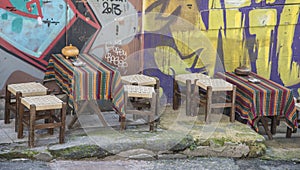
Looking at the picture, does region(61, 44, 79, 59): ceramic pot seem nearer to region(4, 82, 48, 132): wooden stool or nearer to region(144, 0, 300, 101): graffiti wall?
region(4, 82, 48, 132): wooden stool

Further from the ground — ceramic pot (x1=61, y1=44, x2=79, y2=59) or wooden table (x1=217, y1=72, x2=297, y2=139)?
ceramic pot (x1=61, y1=44, x2=79, y2=59)

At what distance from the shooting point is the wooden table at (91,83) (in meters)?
7.96

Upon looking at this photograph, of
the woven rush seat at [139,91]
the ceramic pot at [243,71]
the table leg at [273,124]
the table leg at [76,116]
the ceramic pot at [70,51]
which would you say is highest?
the ceramic pot at [70,51]

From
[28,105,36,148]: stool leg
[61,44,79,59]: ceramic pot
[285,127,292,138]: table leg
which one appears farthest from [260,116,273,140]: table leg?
[28,105,36,148]: stool leg

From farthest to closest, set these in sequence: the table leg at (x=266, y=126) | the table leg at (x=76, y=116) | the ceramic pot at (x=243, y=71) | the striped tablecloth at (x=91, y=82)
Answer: the ceramic pot at (x=243, y=71)
the table leg at (x=266, y=126)
the table leg at (x=76, y=116)
the striped tablecloth at (x=91, y=82)

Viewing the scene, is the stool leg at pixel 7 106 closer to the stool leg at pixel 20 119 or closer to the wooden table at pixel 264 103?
the stool leg at pixel 20 119

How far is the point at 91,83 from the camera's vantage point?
8.00m

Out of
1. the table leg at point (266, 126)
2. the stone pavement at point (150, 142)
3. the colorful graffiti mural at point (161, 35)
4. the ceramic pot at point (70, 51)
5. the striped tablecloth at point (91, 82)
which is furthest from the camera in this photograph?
the table leg at point (266, 126)

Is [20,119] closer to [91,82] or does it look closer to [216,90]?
[91,82]

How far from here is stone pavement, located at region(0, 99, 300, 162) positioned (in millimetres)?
7723

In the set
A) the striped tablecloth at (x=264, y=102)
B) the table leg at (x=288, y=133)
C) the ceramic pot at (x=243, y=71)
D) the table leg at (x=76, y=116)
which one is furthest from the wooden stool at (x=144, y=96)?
the table leg at (x=288, y=133)

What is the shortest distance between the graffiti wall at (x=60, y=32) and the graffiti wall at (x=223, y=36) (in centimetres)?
32

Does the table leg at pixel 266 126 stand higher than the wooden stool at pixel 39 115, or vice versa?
the wooden stool at pixel 39 115

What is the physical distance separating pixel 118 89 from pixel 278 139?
2.59 m
